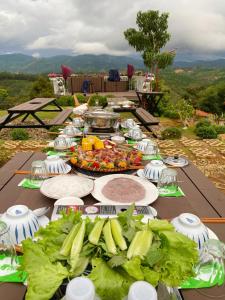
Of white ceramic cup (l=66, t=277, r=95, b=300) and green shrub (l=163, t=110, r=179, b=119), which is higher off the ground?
white ceramic cup (l=66, t=277, r=95, b=300)

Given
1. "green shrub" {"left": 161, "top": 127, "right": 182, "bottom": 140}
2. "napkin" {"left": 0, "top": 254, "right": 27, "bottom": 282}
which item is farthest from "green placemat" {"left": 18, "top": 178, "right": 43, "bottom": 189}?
"green shrub" {"left": 161, "top": 127, "right": 182, "bottom": 140}

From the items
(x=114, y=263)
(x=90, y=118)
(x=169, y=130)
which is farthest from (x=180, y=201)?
(x=169, y=130)

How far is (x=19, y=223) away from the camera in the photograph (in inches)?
57.6

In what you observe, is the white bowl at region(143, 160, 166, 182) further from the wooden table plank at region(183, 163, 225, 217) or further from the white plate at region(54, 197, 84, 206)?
the white plate at region(54, 197, 84, 206)

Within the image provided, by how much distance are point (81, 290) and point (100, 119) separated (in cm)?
354

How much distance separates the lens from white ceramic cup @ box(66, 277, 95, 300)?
2.72 feet

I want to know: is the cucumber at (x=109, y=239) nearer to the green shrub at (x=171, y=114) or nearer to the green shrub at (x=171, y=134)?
the green shrub at (x=171, y=134)

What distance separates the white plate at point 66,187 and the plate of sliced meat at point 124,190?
3.2 inches

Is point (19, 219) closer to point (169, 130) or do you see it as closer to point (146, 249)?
point (146, 249)

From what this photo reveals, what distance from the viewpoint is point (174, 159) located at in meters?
2.96

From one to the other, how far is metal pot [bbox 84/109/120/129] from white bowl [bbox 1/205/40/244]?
9.43 feet

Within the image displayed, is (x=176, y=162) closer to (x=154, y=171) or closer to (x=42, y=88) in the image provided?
(x=154, y=171)

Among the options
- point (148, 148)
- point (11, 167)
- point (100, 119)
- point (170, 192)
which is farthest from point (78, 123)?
point (170, 192)

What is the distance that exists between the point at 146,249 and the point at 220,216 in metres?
1.02
